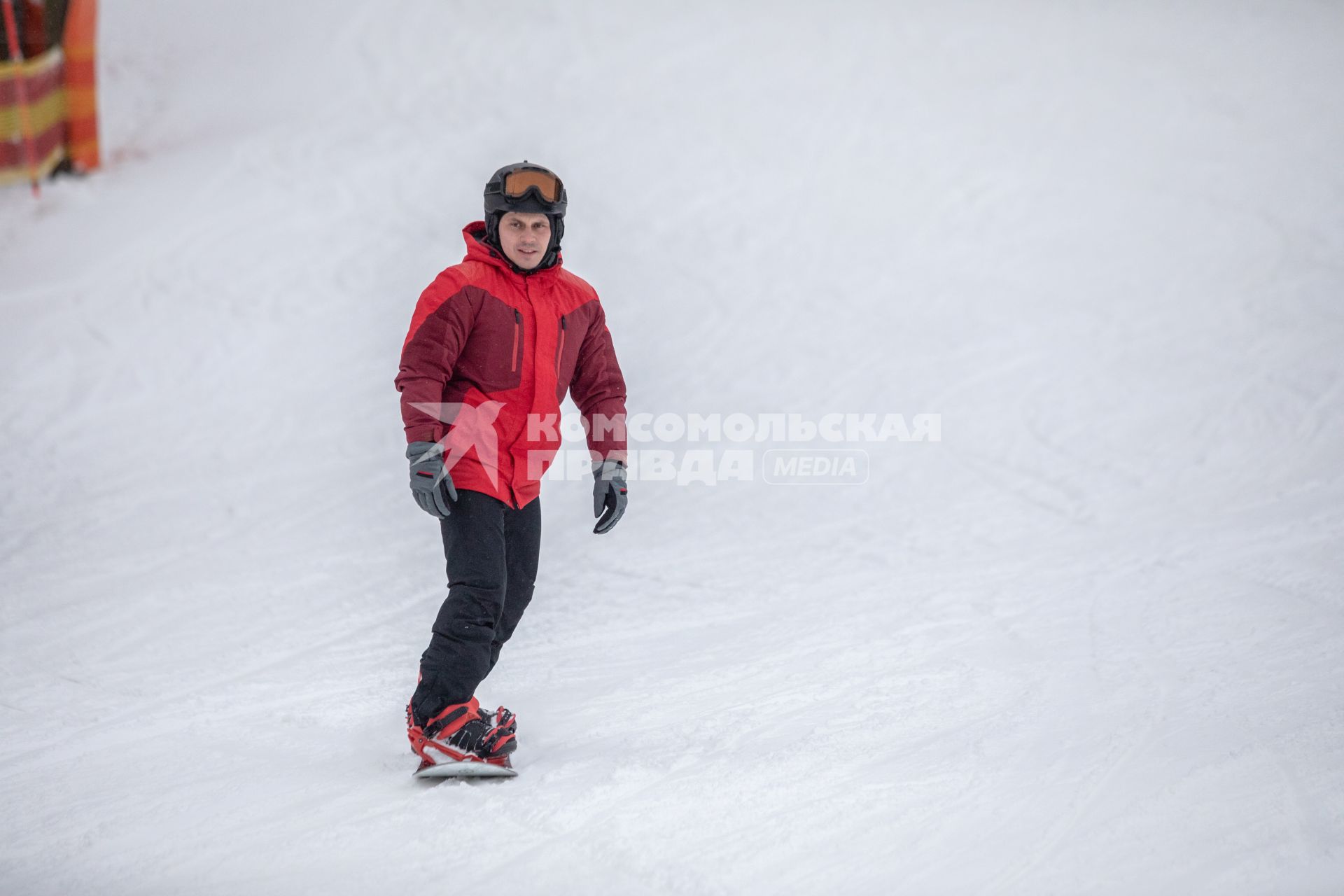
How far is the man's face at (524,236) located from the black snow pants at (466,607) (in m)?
0.64

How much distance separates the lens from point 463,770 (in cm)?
269

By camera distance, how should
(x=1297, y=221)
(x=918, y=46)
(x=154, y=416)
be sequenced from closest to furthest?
1. (x=154, y=416)
2. (x=1297, y=221)
3. (x=918, y=46)

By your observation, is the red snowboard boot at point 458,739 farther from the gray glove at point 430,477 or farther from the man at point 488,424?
the gray glove at point 430,477

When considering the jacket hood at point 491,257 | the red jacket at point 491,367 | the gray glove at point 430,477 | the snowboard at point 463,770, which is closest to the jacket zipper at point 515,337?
the red jacket at point 491,367

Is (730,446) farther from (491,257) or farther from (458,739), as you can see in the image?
(458,739)

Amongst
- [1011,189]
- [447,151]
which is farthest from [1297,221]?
[447,151]

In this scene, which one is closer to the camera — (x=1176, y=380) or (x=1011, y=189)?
(x=1176, y=380)

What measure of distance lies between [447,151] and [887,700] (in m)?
7.05

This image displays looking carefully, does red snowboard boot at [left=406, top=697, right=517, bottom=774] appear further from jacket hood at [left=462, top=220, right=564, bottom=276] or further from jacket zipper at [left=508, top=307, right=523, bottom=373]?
jacket hood at [left=462, top=220, right=564, bottom=276]

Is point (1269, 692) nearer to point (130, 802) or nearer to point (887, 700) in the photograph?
point (887, 700)

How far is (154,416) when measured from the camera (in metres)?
6.00

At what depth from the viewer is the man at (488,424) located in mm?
2709

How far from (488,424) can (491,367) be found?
0.15 m

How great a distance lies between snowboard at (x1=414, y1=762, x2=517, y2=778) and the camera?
2691 mm
